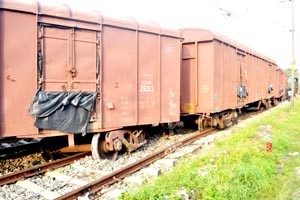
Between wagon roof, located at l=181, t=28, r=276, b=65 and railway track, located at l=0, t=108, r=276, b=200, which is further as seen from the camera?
wagon roof, located at l=181, t=28, r=276, b=65

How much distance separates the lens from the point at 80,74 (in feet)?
22.7

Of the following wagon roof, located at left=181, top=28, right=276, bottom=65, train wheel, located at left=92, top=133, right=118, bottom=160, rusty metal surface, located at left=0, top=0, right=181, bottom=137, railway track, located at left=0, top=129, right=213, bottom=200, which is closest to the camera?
railway track, located at left=0, top=129, right=213, bottom=200

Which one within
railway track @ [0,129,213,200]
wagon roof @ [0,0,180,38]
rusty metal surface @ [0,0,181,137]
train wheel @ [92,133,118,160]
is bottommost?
railway track @ [0,129,213,200]

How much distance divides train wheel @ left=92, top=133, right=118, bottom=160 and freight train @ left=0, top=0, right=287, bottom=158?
1.0 inches

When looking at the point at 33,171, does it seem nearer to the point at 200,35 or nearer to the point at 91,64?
the point at 91,64

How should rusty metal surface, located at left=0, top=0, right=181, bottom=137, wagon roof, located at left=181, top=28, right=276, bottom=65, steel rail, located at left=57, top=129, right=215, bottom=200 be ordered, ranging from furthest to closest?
1. wagon roof, located at left=181, top=28, right=276, bottom=65
2. rusty metal surface, located at left=0, top=0, right=181, bottom=137
3. steel rail, located at left=57, top=129, right=215, bottom=200

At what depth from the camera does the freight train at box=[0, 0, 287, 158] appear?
593cm

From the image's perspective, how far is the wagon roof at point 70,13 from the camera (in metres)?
5.86

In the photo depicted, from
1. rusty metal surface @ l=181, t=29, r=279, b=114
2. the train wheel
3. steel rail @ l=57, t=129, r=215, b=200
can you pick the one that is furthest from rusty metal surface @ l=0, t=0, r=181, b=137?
rusty metal surface @ l=181, t=29, r=279, b=114

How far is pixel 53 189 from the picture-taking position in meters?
5.51

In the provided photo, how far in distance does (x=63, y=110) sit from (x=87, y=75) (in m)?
1.04

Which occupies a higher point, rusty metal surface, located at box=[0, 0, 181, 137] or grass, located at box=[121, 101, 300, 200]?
rusty metal surface, located at box=[0, 0, 181, 137]

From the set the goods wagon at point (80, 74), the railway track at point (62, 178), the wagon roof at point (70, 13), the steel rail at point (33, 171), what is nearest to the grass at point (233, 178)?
the railway track at point (62, 178)

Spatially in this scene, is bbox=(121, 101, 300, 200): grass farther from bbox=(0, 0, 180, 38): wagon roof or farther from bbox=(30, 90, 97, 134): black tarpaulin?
bbox=(0, 0, 180, 38): wagon roof
